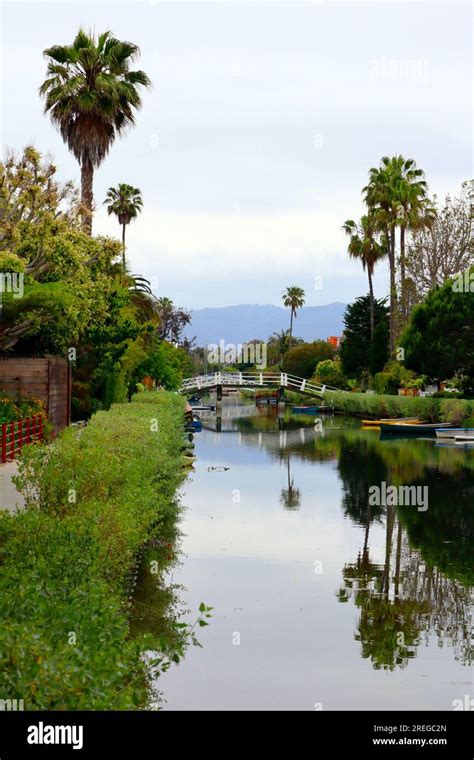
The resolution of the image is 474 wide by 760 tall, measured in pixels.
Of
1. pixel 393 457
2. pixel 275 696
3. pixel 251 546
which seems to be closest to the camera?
pixel 275 696

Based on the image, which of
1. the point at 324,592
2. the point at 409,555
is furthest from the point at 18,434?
the point at 324,592

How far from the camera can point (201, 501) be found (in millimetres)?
27016

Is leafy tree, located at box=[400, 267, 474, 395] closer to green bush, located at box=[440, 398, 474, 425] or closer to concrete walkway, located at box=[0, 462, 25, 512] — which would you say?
Result: green bush, located at box=[440, 398, 474, 425]

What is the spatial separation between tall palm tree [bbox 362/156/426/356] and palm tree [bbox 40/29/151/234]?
106 ft

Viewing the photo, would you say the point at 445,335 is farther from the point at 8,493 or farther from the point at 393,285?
the point at 8,493

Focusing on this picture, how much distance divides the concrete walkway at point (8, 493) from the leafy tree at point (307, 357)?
95167 mm

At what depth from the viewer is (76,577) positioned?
30.5 ft

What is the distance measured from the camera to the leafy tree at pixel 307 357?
118 metres

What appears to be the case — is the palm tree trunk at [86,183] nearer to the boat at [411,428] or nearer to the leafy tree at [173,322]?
the boat at [411,428]

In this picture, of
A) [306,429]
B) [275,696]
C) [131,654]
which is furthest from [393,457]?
[131,654]

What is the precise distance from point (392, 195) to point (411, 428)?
20.1 metres
